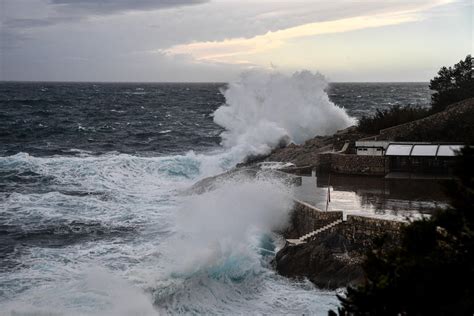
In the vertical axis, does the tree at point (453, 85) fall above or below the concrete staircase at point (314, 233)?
above

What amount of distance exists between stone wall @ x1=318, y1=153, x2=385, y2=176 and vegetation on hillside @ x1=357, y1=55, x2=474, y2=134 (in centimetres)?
416

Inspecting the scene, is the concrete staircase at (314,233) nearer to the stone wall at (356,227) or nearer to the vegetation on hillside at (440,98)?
the stone wall at (356,227)

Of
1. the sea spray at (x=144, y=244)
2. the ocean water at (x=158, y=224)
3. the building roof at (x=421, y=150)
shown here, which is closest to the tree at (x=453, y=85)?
the building roof at (x=421, y=150)

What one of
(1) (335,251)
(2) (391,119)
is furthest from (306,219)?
(2) (391,119)

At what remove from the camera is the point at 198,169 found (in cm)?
2855

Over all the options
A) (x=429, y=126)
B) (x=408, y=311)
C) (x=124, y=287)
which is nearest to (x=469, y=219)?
(x=408, y=311)

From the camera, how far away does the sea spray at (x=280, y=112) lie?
3303cm

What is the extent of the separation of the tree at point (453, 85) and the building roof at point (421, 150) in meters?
5.87

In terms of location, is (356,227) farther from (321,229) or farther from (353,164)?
(353,164)

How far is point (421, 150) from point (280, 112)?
16462 mm

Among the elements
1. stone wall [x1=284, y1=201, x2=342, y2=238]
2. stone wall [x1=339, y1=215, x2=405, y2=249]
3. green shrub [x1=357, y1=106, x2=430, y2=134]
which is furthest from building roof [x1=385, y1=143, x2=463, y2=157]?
stone wall [x1=339, y1=215, x2=405, y2=249]

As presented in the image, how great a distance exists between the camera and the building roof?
1809 cm

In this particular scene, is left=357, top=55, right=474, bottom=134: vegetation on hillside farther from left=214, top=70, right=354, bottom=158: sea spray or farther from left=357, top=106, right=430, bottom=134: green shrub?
left=214, top=70, right=354, bottom=158: sea spray

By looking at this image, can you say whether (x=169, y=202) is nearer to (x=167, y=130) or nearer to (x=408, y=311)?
(x=408, y=311)
